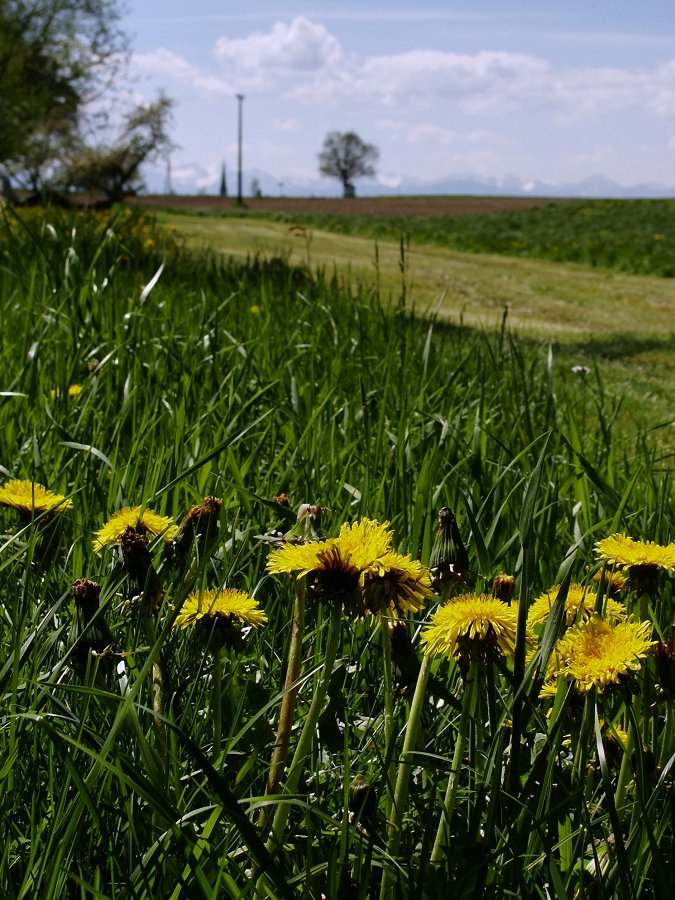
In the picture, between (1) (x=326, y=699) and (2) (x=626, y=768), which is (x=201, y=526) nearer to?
(1) (x=326, y=699)

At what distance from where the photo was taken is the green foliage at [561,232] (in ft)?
64.9

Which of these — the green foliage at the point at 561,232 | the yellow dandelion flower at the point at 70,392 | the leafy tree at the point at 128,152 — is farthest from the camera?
the leafy tree at the point at 128,152

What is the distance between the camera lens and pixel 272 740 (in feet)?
3.66

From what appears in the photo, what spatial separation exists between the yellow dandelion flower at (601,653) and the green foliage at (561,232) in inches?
668

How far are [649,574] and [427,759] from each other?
343 mm

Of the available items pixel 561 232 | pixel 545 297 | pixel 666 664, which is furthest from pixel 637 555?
pixel 561 232

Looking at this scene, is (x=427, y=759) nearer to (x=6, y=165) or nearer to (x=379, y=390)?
(x=379, y=390)

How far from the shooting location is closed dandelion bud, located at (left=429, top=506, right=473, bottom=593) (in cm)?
97

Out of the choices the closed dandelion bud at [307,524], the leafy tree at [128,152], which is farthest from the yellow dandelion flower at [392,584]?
the leafy tree at [128,152]

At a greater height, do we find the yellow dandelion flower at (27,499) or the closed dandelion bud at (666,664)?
the yellow dandelion flower at (27,499)

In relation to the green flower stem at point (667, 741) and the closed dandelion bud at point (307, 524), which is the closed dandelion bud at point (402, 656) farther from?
the green flower stem at point (667, 741)

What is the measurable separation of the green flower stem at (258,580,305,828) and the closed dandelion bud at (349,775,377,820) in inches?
3.0

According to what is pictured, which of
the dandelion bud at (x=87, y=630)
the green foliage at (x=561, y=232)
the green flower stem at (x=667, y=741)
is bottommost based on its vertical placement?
the green flower stem at (x=667, y=741)

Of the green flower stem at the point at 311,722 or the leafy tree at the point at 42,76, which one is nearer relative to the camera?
the green flower stem at the point at 311,722
